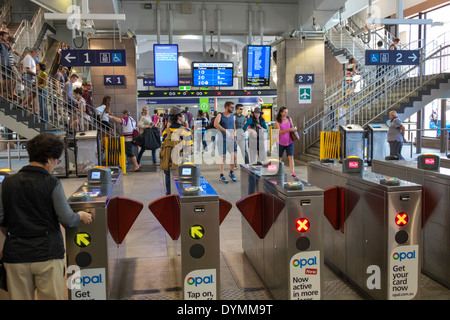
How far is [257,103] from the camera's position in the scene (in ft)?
72.1

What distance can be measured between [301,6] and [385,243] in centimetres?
1087

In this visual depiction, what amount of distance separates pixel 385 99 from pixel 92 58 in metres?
8.80

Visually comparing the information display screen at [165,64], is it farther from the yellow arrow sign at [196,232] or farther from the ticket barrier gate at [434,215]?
the yellow arrow sign at [196,232]

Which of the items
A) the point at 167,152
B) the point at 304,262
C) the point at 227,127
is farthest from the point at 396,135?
the point at 304,262

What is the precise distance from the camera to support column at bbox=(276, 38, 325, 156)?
13195 millimetres

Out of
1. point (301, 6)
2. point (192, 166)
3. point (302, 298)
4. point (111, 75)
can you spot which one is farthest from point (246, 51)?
point (302, 298)

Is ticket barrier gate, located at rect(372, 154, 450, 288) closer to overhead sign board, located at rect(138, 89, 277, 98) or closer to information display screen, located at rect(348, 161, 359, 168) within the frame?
information display screen, located at rect(348, 161, 359, 168)

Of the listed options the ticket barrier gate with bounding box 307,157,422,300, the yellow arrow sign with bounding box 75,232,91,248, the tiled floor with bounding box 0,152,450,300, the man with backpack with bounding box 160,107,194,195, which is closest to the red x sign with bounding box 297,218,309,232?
the tiled floor with bounding box 0,152,450,300

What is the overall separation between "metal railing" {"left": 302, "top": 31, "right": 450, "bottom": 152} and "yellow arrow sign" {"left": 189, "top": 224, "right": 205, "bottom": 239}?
10055mm

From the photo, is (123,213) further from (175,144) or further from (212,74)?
(212,74)

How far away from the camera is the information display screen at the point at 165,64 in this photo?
1221cm

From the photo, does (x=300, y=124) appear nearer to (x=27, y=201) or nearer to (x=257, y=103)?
(x=257, y=103)

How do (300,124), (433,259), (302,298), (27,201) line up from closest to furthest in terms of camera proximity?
(27,201), (302,298), (433,259), (300,124)

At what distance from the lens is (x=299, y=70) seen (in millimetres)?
13273
